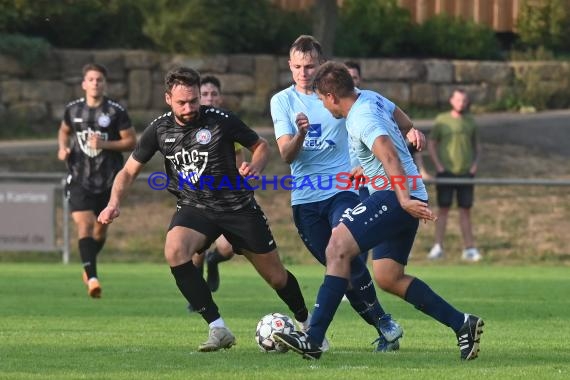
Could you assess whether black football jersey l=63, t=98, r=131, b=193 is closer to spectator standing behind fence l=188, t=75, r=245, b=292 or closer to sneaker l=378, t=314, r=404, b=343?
spectator standing behind fence l=188, t=75, r=245, b=292

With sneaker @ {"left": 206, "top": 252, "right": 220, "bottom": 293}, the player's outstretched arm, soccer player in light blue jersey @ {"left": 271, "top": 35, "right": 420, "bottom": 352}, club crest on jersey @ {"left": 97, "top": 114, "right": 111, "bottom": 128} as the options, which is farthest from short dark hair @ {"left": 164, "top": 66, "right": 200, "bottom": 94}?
club crest on jersey @ {"left": 97, "top": 114, "right": 111, "bottom": 128}

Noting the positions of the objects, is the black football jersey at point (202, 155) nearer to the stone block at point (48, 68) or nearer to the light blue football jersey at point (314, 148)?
the light blue football jersey at point (314, 148)

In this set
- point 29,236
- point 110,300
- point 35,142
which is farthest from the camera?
point 35,142

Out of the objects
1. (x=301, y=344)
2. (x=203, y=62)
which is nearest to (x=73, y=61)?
(x=203, y=62)

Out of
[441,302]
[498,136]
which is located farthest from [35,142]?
[441,302]

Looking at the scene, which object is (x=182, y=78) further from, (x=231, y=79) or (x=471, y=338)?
(x=231, y=79)

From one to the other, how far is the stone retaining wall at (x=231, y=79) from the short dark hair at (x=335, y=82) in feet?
59.2

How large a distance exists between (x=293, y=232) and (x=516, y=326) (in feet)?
36.5

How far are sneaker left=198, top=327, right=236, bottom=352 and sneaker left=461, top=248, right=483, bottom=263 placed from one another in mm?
12157

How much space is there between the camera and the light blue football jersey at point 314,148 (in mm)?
10039

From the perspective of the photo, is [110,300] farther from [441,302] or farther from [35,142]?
[35,142]

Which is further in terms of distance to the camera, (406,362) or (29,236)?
(29,236)

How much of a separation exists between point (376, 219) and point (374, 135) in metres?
0.53

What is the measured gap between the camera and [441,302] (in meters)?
8.82
